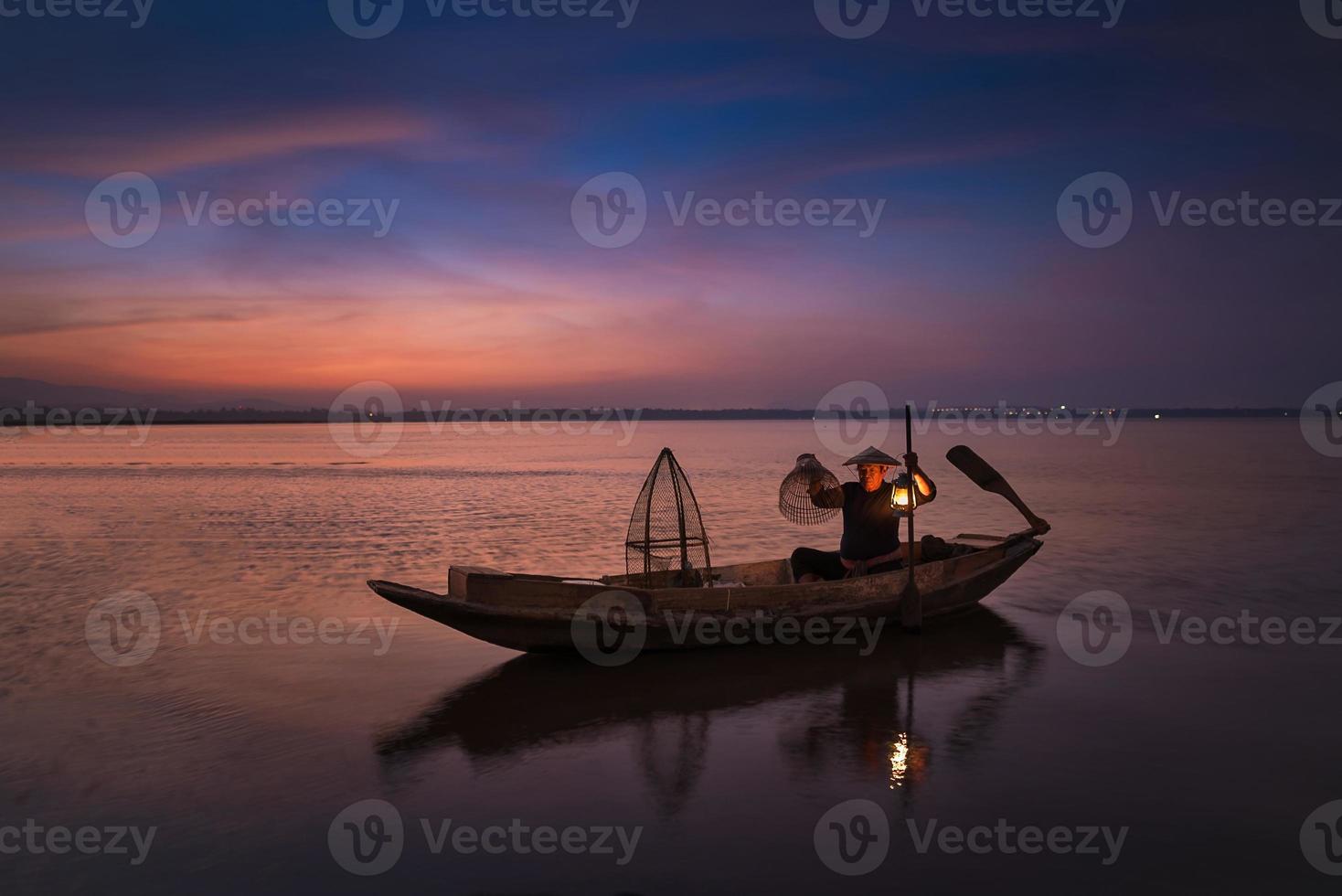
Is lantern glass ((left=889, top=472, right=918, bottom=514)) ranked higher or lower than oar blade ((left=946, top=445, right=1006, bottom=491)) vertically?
lower

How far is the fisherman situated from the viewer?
10.4 meters

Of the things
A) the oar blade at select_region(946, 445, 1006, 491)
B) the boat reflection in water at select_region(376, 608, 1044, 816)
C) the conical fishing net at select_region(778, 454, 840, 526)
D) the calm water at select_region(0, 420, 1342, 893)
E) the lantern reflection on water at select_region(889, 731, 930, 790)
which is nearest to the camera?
the calm water at select_region(0, 420, 1342, 893)

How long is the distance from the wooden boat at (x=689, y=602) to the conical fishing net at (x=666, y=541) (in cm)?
30

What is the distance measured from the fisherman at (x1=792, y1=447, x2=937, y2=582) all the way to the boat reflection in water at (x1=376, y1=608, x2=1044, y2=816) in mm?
916

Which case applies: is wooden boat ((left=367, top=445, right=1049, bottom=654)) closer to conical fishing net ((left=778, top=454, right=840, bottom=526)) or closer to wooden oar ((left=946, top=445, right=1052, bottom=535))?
conical fishing net ((left=778, top=454, right=840, bottom=526))

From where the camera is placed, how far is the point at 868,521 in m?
10.5

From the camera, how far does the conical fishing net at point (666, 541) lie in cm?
973

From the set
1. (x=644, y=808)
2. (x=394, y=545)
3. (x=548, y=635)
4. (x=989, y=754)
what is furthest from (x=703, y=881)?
(x=394, y=545)

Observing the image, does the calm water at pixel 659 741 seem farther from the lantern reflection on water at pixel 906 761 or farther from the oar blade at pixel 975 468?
the oar blade at pixel 975 468

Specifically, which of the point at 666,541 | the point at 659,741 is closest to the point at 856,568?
the point at 666,541

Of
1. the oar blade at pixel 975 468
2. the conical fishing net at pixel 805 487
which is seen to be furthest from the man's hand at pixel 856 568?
the oar blade at pixel 975 468

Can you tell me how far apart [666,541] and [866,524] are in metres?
2.33

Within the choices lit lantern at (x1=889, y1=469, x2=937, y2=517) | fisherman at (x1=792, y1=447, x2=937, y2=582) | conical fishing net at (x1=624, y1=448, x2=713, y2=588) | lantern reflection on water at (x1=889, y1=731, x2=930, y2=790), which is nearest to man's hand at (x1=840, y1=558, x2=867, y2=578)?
fisherman at (x1=792, y1=447, x2=937, y2=582)

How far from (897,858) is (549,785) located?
7.82 feet
